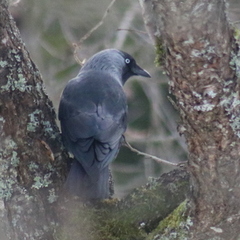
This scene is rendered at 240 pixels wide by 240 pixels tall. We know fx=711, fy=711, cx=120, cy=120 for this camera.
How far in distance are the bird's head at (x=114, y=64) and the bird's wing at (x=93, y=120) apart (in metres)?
0.41

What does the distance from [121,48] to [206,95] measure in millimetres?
4818

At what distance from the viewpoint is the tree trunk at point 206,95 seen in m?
2.86

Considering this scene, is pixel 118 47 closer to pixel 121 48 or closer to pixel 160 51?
pixel 121 48

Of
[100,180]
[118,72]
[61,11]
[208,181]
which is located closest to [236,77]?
[208,181]

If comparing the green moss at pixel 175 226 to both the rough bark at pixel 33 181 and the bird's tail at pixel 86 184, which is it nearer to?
the rough bark at pixel 33 181

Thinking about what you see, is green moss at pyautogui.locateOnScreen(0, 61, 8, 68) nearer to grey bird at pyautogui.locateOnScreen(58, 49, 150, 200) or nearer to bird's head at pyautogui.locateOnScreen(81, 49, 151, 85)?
grey bird at pyautogui.locateOnScreen(58, 49, 150, 200)

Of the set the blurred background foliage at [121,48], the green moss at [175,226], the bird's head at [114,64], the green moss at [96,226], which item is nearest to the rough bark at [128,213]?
the green moss at [96,226]

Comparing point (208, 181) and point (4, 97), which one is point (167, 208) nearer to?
point (208, 181)

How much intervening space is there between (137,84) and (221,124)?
18.8 feet

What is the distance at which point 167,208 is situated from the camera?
3949 mm

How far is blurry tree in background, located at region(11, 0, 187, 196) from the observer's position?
305 inches

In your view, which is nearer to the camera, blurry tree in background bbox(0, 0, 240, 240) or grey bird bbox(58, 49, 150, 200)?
blurry tree in background bbox(0, 0, 240, 240)

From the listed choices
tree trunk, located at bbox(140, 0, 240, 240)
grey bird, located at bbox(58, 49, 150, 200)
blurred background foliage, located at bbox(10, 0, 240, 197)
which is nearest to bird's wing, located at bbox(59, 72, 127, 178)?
grey bird, located at bbox(58, 49, 150, 200)

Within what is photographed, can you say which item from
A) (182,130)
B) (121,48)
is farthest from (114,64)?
(182,130)
